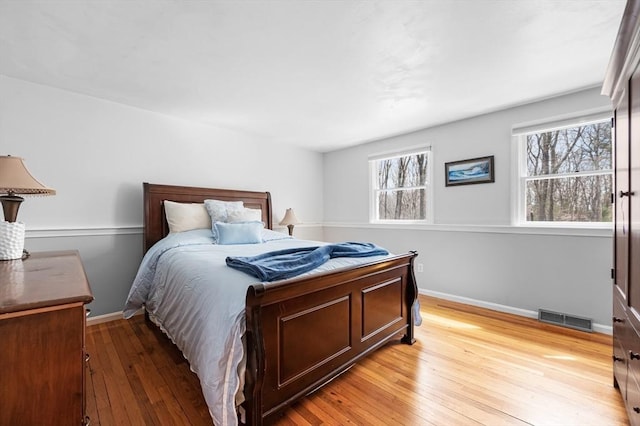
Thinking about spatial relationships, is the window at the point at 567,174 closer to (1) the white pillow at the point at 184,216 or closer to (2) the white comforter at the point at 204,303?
(2) the white comforter at the point at 204,303

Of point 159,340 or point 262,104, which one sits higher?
point 262,104

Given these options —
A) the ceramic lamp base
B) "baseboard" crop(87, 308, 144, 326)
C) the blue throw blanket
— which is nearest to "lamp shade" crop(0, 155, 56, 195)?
the ceramic lamp base

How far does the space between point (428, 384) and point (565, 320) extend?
6.21 ft

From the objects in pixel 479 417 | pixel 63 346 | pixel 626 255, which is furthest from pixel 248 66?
pixel 479 417

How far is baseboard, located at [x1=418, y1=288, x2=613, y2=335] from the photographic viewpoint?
2.63m

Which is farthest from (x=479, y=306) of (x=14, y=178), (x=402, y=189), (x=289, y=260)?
(x=14, y=178)

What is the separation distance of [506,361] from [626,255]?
117cm

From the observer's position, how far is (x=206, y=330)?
60.9 inches

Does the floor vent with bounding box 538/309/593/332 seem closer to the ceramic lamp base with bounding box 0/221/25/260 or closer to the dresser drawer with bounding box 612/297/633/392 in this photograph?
the dresser drawer with bounding box 612/297/633/392

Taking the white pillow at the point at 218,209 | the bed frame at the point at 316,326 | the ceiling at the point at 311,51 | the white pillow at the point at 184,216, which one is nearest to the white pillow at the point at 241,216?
the white pillow at the point at 218,209

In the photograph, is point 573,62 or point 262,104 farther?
point 262,104

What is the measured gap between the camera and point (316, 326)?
1.74 metres

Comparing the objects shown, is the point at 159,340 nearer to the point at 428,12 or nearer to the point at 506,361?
the point at 506,361

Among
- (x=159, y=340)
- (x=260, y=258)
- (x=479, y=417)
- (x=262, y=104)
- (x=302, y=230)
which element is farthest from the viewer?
(x=302, y=230)
